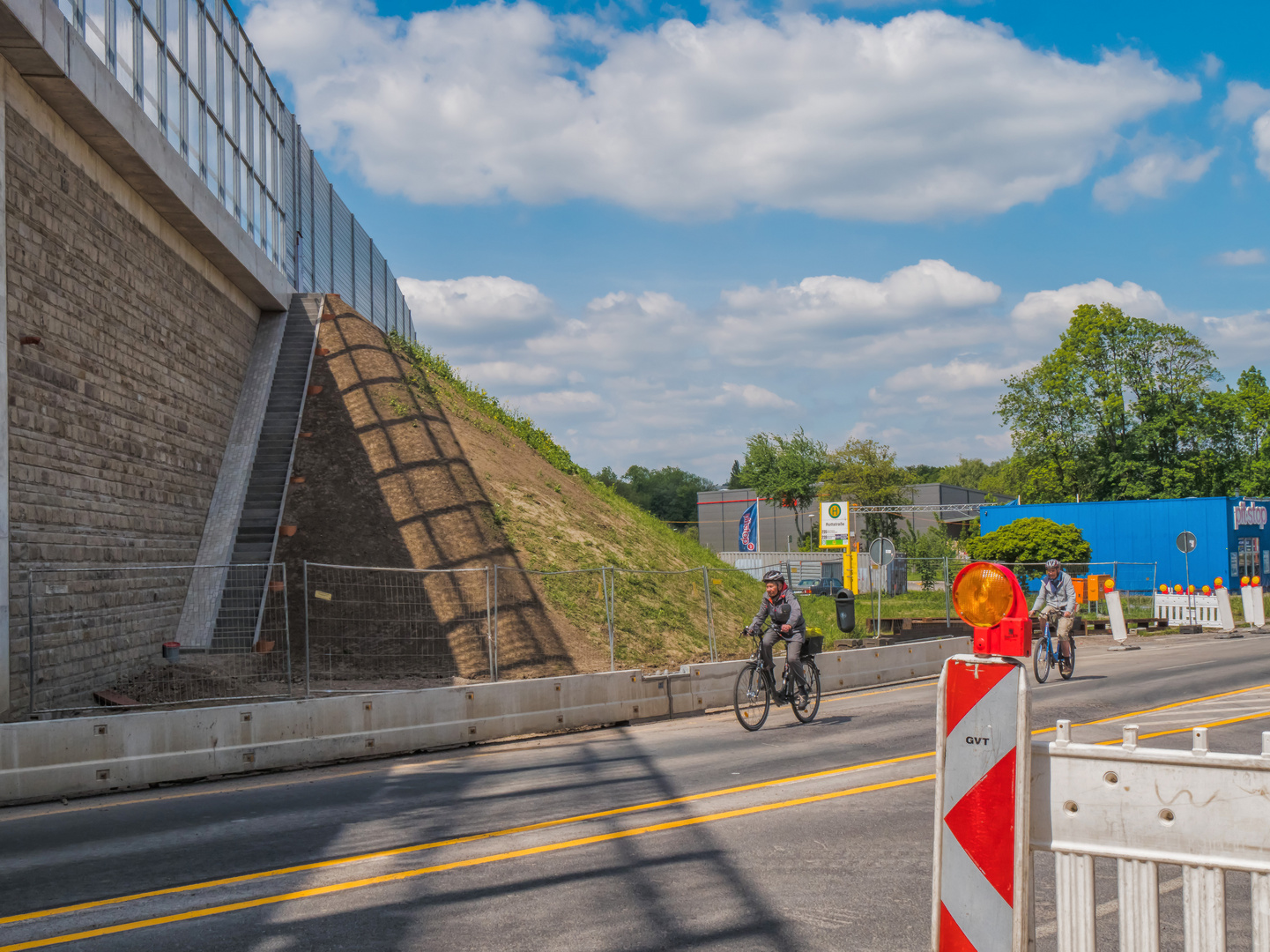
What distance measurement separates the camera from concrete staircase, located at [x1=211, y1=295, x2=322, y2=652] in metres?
16.9

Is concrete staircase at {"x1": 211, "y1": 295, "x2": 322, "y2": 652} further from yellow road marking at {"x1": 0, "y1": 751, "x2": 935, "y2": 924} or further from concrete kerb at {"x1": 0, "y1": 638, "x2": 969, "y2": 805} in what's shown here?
yellow road marking at {"x1": 0, "y1": 751, "x2": 935, "y2": 924}

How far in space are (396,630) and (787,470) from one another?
2355 inches

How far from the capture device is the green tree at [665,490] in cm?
13775

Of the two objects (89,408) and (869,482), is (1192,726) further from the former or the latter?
(869,482)

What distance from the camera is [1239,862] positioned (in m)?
2.88

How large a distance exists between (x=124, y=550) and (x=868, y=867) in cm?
1282

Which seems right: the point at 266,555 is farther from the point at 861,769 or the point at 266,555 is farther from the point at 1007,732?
A: the point at 1007,732

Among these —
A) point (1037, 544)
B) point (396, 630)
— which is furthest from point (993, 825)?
point (1037, 544)

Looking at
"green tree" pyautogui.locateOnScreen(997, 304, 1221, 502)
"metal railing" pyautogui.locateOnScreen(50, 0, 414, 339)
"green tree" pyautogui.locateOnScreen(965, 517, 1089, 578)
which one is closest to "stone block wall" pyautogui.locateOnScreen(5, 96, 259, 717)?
"metal railing" pyautogui.locateOnScreen(50, 0, 414, 339)

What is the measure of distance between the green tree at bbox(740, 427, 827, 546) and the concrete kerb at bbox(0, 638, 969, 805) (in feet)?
198

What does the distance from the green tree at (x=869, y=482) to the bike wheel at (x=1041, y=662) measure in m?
49.8

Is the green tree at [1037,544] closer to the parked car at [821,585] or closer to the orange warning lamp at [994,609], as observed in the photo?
the parked car at [821,585]

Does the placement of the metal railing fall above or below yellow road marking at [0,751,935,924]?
above

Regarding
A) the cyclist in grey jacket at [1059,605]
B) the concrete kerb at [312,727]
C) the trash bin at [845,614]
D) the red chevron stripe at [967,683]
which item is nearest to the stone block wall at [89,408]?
the concrete kerb at [312,727]
